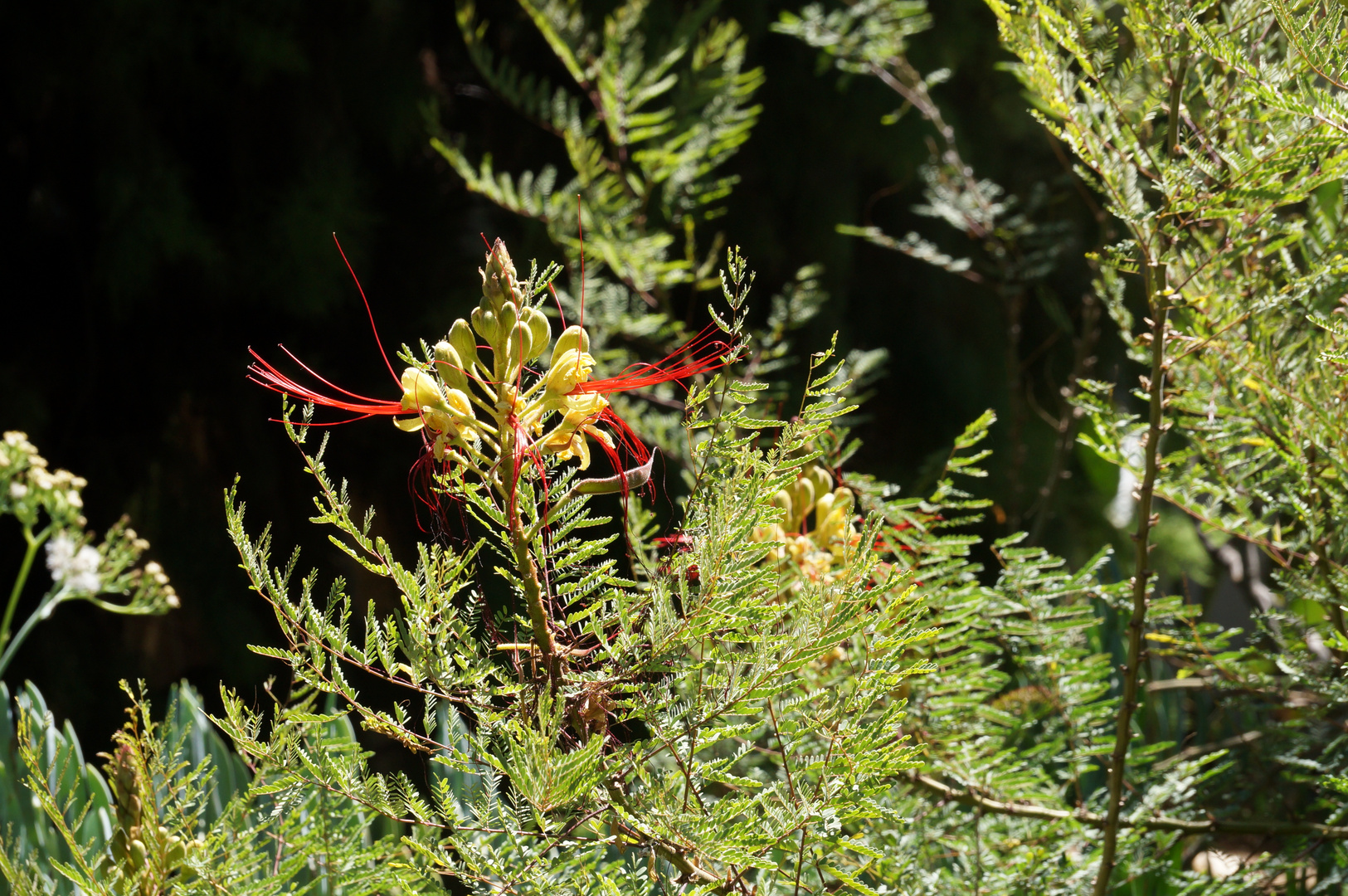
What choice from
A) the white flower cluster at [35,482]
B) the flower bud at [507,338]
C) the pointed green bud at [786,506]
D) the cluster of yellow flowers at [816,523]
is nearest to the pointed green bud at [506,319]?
the flower bud at [507,338]

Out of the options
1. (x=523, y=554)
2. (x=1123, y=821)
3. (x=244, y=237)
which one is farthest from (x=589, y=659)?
(x=244, y=237)

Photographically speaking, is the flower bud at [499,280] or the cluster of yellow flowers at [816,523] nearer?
the flower bud at [499,280]

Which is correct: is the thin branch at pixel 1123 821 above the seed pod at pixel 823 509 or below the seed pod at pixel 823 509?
below

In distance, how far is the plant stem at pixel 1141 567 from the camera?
540 millimetres

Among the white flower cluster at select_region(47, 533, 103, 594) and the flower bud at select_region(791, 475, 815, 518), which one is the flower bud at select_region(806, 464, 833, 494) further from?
the white flower cluster at select_region(47, 533, 103, 594)

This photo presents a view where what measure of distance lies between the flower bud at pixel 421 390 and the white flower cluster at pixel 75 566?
85cm

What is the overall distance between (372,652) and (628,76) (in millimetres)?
1025

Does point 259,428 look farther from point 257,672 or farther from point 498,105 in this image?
point 498,105

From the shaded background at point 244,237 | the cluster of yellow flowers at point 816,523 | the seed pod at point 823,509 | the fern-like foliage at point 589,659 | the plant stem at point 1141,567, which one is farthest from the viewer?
the shaded background at point 244,237

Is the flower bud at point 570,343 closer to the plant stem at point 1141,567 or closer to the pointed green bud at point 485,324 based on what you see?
the pointed green bud at point 485,324

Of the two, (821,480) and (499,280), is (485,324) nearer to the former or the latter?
(499,280)

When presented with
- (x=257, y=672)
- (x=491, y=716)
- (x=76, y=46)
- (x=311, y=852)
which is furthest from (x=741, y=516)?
(x=76, y=46)

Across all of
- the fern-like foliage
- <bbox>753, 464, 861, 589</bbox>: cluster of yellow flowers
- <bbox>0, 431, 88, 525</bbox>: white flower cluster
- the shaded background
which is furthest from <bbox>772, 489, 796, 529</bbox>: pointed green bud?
the shaded background

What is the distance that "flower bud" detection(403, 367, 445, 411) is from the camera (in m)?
0.42
